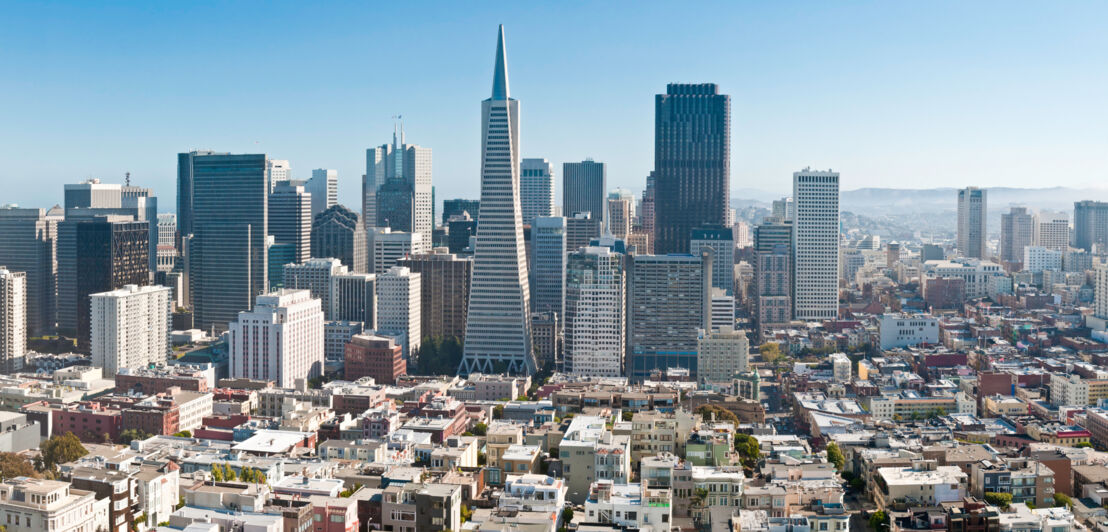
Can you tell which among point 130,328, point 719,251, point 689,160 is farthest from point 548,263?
point 130,328

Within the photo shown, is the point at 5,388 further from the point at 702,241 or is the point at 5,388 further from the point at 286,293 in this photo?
the point at 702,241

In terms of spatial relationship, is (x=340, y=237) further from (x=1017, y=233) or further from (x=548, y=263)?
(x=1017, y=233)

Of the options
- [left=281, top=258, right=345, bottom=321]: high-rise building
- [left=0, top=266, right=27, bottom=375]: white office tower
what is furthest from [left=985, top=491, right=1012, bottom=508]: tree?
[left=281, top=258, right=345, bottom=321]: high-rise building

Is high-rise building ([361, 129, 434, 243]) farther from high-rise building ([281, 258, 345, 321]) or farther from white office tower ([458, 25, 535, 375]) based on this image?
white office tower ([458, 25, 535, 375])

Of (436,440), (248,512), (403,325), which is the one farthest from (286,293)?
(248,512)

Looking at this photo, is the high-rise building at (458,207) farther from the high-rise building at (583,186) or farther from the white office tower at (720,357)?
the white office tower at (720,357)

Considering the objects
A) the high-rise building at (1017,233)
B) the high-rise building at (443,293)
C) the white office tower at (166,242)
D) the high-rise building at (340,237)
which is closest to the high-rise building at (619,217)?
the high-rise building at (340,237)
